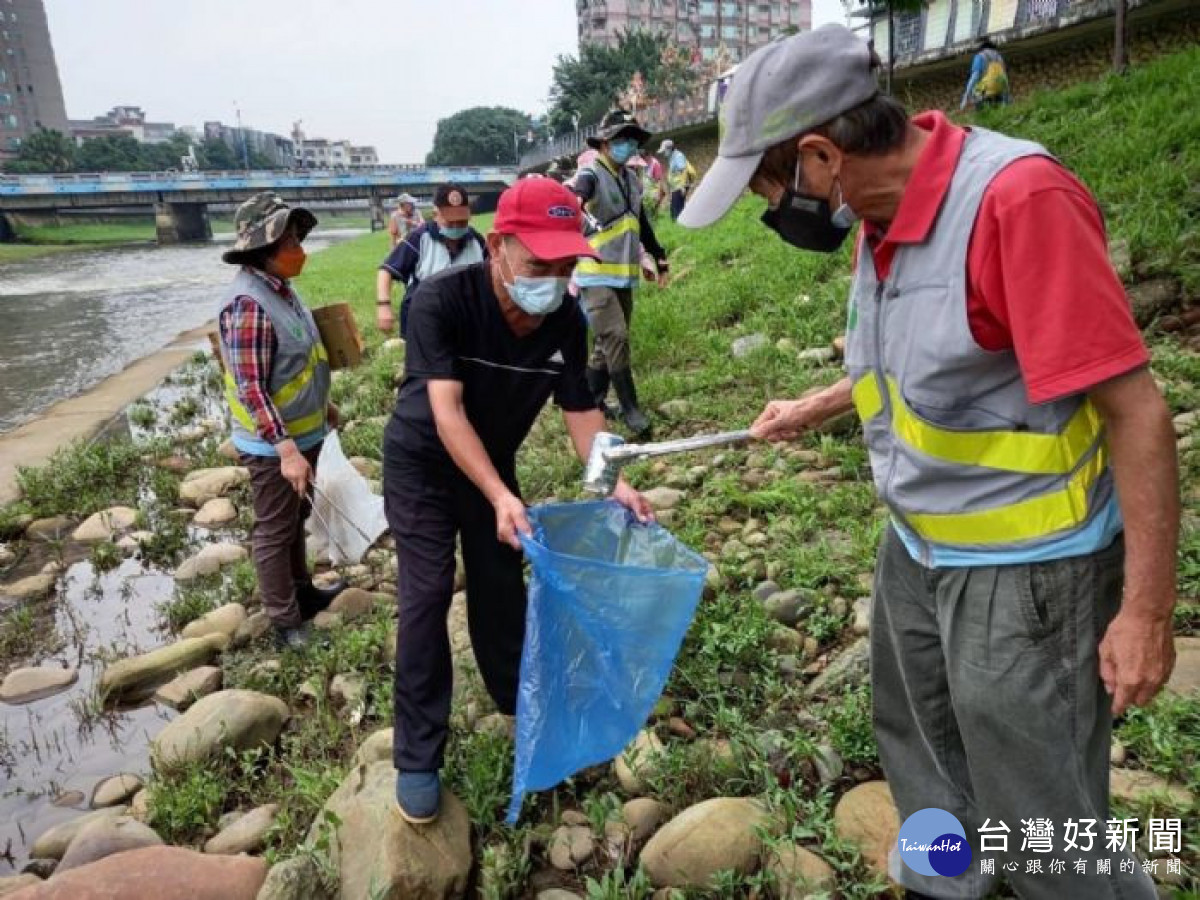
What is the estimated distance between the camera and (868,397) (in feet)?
4.86

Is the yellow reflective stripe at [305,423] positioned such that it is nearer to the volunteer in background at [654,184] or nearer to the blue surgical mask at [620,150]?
the blue surgical mask at [620,150]

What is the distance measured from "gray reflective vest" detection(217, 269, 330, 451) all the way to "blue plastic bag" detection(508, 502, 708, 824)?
1528 millimetres

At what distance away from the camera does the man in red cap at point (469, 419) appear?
2031 mm

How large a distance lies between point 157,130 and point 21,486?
5552 inches

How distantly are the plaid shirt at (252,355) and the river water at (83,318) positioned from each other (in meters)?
6.38

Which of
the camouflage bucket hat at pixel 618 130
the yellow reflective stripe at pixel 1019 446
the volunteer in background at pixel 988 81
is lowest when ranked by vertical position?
the yellow reflective stripe at pixel 1019 446

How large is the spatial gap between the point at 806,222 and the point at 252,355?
90.4 inches

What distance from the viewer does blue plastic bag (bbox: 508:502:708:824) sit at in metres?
1.97

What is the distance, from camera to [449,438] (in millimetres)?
2014

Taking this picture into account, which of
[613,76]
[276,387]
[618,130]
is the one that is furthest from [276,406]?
[613,76]

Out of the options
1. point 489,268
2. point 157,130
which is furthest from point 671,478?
point 157,130

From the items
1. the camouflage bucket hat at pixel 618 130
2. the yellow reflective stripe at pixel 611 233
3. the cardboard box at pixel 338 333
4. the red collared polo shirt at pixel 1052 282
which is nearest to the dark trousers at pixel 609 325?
the yellow reflective stripe at pixel 611 233

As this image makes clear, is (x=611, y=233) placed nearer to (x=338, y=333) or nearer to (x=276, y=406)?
(x=338, y=333)

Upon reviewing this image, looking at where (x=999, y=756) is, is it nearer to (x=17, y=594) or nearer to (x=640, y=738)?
(x=640, y=738)
